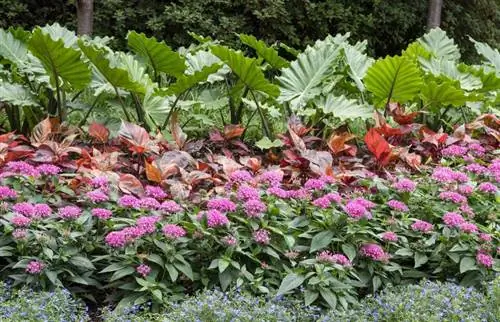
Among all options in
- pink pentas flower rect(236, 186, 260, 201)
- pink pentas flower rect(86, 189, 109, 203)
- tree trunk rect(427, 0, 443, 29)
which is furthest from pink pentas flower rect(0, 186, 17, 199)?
tree trunk rect(427, 0, 443, 29)

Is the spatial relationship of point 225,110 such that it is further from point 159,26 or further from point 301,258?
point 159,26

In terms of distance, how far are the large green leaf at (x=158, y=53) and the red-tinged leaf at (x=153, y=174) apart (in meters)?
1.30

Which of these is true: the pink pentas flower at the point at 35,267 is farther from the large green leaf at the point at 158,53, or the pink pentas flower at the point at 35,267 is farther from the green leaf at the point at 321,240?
the large green leaf at the point at 158,53

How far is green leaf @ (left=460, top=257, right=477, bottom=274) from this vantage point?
3.08 m

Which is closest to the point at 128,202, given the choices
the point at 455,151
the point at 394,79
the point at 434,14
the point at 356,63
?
the point at 455,151

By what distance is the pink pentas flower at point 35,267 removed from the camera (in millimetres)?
2881

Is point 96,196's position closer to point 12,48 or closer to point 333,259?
point 333,259

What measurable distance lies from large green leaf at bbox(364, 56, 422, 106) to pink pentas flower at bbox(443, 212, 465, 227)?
6.18 ft

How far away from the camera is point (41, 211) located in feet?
10.1

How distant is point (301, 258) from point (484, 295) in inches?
32.5

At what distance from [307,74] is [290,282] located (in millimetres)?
2579

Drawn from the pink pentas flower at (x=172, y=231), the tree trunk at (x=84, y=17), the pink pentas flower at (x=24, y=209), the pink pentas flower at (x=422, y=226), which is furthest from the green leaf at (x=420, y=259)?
the tree trunk at (x=84, y=17)

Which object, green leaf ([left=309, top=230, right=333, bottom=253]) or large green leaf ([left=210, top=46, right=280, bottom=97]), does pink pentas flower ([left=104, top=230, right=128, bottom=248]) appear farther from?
large green leaf ([left=210, top=46, right=280, bottom=97])

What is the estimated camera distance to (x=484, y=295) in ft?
10.1
